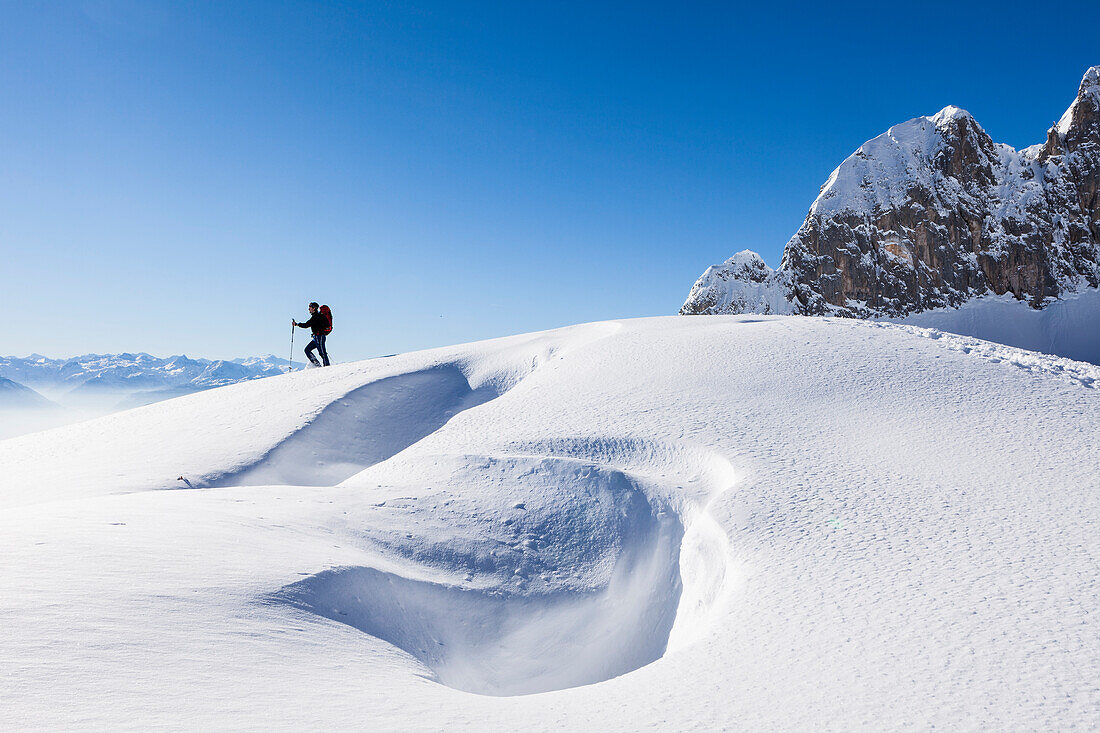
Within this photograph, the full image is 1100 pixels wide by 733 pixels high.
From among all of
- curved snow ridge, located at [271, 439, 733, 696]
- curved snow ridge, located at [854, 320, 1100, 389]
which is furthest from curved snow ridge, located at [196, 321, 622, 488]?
curved snow ridge, located at [854, 320, 1100, 389]

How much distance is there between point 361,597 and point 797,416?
5.43 meters

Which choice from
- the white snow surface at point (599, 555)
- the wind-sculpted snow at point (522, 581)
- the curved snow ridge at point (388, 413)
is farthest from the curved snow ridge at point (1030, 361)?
the wind-sculpted snow at point (522, 581)

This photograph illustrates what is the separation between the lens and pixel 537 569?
17.3 feet

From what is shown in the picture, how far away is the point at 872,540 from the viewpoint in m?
4.34

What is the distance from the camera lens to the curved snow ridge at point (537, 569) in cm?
422

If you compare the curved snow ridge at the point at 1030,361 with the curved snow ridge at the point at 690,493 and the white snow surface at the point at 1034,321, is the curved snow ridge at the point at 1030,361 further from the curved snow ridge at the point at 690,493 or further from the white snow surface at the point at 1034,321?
the white snow surface at the point at 1034,321

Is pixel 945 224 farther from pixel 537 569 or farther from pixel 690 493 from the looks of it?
pixel 537 569

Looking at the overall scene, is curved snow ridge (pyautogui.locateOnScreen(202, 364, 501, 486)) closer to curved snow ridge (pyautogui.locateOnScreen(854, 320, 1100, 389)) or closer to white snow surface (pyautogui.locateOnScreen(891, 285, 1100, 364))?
curved snow ridge (pyautogui.locateOnScreen(854, 320, 1100, 389))

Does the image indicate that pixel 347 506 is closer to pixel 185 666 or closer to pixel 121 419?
pixel 185 666

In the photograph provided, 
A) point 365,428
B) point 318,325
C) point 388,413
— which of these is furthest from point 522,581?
point 318,325

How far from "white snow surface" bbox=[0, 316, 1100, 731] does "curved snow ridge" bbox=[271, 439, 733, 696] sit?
27 millimetres

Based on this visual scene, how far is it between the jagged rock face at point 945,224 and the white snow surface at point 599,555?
10180 centimetres

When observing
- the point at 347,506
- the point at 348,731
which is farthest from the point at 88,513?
the point at 348,731

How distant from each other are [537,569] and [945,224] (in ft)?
391
